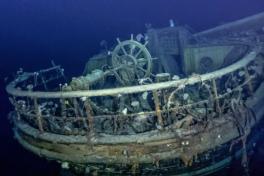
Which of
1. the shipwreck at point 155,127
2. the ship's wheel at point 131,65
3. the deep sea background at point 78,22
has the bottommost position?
the shipwreck at point 155,127

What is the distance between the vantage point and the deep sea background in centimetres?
2419

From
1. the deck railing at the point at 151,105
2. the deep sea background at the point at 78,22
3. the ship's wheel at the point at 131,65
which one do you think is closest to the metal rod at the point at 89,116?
the deck railing at the point at 151,105

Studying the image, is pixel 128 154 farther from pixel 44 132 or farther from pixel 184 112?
pixel 44 132

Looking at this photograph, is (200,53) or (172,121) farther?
(200,53)

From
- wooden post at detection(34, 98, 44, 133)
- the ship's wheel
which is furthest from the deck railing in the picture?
the ship's wheel

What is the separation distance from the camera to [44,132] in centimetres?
776

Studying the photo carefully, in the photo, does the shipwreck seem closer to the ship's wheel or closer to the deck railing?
the deck railing

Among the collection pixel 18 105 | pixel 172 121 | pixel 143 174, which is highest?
pixel 18 105

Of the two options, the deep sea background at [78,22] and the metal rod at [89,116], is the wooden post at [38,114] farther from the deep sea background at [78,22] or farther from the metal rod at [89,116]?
the deep sea background at [78,22]

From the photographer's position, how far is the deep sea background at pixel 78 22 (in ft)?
79.4

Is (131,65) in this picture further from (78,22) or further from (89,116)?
(78,22)

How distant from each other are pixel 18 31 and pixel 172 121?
21848 millimetres

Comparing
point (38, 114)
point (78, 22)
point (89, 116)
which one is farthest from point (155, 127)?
point (78, 22)

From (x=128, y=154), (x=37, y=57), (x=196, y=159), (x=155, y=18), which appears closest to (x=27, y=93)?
(x=128, y=154)
